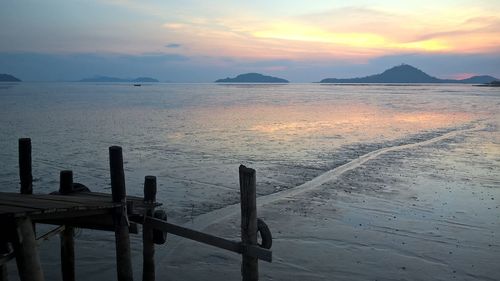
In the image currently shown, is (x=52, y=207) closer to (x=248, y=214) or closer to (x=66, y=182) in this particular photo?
(x=66, y=182)

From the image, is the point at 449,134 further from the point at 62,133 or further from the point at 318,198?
the point at 62,133

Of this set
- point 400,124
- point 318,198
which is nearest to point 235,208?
point 318,198

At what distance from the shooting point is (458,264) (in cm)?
990

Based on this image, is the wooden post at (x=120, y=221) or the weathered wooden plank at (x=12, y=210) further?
the wooden post at (x=120, y=221)

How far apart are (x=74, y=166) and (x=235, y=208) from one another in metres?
9.66

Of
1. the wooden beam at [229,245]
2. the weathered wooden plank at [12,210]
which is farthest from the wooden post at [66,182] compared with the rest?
the wooden beam at [229,245]

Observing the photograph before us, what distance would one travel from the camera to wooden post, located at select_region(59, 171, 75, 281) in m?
8.56

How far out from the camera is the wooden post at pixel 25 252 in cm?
574

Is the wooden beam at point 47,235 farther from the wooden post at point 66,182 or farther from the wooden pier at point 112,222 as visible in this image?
the wooden post at point 66,182

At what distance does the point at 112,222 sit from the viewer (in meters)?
7.38

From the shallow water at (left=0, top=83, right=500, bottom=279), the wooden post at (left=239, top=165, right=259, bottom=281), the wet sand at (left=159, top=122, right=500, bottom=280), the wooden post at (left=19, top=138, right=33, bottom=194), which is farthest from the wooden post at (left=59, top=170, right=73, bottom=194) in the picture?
the wooden post at (left=239, top=165, right=259, bottom=281)

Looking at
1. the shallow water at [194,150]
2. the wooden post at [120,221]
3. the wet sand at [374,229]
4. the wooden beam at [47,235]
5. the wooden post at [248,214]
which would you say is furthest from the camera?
the shallow water at [194,150]

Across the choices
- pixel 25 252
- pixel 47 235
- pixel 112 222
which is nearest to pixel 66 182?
pixel 47 235

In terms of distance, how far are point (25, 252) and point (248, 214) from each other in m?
3.18
